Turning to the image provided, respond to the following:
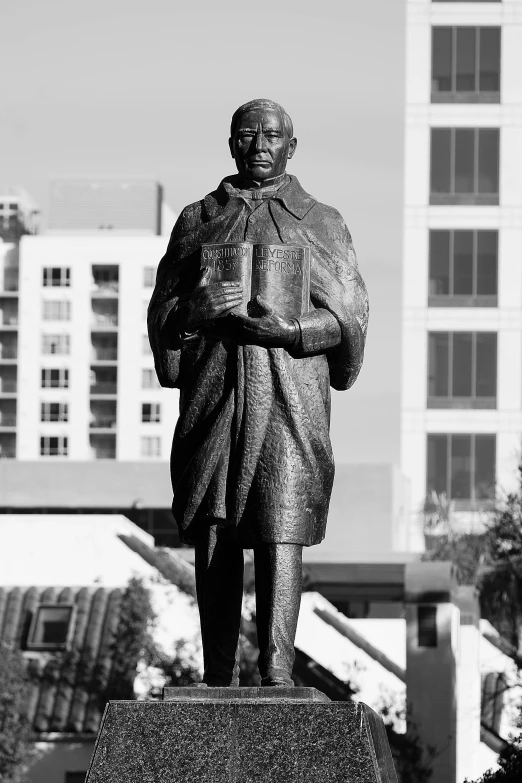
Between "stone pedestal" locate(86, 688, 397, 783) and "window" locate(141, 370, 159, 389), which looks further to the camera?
"window" locate(141, 370, 159, 389)

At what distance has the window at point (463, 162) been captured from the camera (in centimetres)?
6378

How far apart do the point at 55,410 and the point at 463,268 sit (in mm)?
53517

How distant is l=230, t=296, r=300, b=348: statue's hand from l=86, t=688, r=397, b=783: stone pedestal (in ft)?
5.33

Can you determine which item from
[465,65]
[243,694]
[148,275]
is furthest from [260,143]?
[148,275]

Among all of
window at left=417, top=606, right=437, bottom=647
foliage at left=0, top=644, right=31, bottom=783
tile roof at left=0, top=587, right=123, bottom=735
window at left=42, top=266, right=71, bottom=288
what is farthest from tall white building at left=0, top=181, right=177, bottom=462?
window at left=417, top=606, right=437, bottom=647

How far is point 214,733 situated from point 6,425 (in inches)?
4205

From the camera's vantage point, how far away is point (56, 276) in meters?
111

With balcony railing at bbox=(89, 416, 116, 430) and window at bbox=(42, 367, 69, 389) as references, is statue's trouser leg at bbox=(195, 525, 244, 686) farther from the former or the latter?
balcony railing at bbox=(89, 416, 116, 430)

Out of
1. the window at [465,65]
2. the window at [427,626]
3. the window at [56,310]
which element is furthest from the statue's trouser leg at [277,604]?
the window at [56,310]

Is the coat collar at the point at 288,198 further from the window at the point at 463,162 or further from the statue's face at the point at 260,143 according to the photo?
the window at the point at 463,162

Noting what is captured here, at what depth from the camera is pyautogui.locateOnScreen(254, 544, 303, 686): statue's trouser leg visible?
8.94 m

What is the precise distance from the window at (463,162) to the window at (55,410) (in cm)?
5269

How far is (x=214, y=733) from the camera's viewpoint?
8.42 meters

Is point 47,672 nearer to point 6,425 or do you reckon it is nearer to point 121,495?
point 121,495
